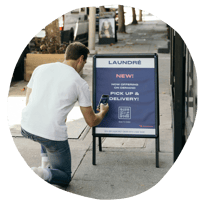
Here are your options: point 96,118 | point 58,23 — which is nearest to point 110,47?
point 58,23

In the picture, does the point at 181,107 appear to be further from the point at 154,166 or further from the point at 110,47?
the point at 110,47

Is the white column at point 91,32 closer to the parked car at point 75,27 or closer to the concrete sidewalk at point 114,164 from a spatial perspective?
the parked car at point 75,27

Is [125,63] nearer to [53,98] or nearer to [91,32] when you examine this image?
[53,98]

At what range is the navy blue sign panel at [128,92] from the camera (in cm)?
407

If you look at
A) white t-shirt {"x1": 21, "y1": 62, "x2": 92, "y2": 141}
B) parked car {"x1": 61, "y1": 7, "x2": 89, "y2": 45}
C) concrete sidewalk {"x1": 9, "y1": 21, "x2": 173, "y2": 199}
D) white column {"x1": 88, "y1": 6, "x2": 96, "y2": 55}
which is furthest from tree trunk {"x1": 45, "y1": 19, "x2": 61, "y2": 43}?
white t-shirt {"x1": 21, "y1": 62, "x2": 92, "y2": 141}

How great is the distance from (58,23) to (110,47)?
11.1 ft

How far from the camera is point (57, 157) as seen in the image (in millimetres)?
3428

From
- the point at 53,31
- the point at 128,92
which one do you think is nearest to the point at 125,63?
the point at 128,92

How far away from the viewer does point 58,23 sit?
9.66 m

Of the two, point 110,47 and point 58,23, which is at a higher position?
point 58,23

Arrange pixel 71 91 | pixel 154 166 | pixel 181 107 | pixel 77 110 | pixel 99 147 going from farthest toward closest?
pixel 77 110, pixel 99 147, pixel 154 166, pixel 181 107, pixel 71 91

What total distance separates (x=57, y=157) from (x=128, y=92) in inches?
48.3

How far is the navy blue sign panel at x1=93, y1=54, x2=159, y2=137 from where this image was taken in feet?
13.4

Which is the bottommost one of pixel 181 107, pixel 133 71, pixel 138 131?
pixel 138 131
